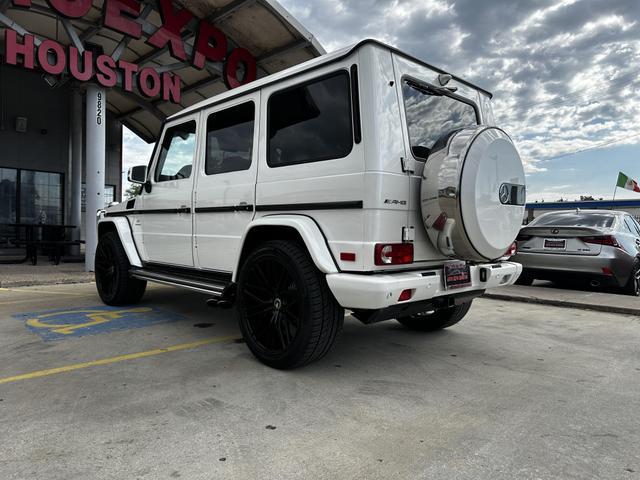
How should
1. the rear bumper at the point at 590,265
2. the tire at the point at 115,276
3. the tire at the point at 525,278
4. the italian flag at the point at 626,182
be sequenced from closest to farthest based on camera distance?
the tire at the point at 115,276 < the rear bumper at the point at 590,265 < the tire at the point at 525,278 < the italian flag at the point at 626,182

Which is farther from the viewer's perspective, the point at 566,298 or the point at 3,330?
the point at 566,298

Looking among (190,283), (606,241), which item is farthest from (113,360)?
(606,241)

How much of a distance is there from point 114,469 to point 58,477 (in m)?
0.22

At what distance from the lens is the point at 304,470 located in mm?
1999

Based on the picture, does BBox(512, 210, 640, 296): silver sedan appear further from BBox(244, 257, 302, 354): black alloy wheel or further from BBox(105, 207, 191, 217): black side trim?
BBox(105, 207, 191, 217): black side trim

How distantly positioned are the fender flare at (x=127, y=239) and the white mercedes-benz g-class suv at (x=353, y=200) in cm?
155

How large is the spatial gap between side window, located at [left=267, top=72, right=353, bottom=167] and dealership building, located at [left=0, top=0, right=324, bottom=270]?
6.97 meters

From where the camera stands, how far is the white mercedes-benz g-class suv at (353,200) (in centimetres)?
293

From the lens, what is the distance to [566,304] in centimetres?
620

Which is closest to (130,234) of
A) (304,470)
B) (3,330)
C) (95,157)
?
(3,330)

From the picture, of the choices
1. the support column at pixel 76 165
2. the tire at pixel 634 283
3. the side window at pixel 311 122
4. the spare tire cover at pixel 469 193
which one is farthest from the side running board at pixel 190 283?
the support column at pixel 76 165

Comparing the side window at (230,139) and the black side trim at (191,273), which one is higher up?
the side window at (230,139)

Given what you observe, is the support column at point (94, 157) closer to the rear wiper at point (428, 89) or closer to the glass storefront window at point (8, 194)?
the glass storefront window at point (8, 194)

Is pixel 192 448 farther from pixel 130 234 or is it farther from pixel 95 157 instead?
pixel 95 157
